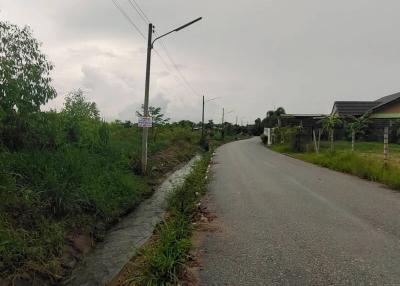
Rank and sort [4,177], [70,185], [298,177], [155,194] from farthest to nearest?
1. [298,177]
2. [155,194]
3. [70,185]
4. [4,177]

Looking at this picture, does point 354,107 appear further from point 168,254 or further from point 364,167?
point 168,254

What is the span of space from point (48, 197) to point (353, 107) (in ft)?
144

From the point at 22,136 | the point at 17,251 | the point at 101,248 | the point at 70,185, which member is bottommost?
the point at 101,248

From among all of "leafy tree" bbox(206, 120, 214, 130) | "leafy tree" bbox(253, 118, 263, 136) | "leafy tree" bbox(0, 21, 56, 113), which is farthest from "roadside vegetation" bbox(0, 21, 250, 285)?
"leafy tree" bbox(253, 118, 263, 136)

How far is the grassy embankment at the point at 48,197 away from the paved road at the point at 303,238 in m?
2.65

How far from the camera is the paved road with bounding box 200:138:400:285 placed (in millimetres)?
5297

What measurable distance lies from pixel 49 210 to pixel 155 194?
649 centimetres

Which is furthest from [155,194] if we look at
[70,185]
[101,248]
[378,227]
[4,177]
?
[378,227]

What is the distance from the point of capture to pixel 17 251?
5.91 m

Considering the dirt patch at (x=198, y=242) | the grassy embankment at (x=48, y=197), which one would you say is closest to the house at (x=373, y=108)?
the grassy embankment at (x=48, y=197)

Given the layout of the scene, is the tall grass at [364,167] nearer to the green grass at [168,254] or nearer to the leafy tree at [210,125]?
the green grass at [168,254]

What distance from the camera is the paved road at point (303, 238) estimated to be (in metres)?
5.30

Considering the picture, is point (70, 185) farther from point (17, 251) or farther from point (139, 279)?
point (139, 279)

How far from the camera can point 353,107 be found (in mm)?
45938
